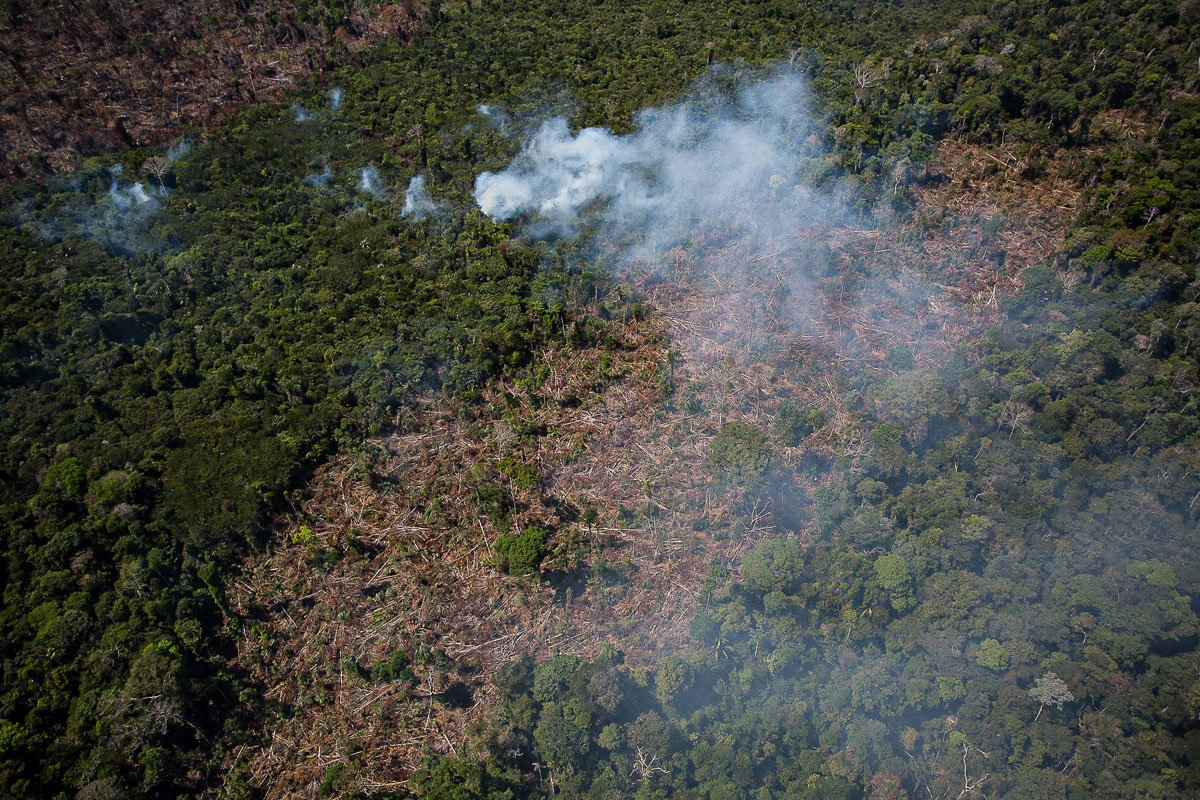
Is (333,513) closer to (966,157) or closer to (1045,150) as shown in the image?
(966,157)

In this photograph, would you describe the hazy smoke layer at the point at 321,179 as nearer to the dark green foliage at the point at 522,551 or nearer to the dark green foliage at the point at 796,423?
the dark green foliage at the point at 522,551

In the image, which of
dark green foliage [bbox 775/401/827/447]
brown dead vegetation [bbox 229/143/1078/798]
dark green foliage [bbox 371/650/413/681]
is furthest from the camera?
dark green foliage [bbox 775/401/827/447]

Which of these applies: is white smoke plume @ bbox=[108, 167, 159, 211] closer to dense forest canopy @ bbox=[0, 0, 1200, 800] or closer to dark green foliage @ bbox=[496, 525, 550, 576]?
dense forest canopy @ bbox=[0, 0, 1200, 800]

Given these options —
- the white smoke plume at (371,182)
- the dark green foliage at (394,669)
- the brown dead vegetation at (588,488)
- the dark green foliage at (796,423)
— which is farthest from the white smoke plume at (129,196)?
the dark green foliage at (796,423)

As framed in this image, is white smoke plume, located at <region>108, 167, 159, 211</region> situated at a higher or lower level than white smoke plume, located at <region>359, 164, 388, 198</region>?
lower

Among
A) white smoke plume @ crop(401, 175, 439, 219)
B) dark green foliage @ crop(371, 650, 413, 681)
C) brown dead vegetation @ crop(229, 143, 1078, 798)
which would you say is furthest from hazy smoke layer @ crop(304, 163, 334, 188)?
dark green foliage @ crop(371, 650, 413, 681)

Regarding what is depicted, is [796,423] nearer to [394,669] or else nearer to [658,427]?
[658,427]

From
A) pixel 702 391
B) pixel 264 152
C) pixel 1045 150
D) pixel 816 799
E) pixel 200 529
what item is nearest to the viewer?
pixel 816 799

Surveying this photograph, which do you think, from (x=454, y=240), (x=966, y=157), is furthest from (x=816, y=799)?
(x=966, y=157)
